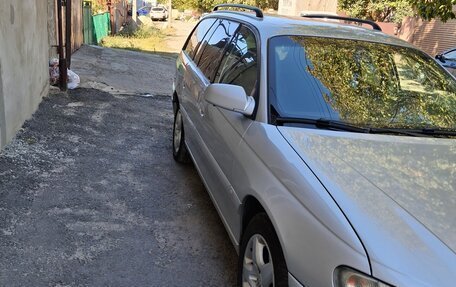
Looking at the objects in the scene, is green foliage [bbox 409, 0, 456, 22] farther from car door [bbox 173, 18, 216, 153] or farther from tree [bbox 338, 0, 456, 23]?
tree [bbox 338, 0, 456, 23]

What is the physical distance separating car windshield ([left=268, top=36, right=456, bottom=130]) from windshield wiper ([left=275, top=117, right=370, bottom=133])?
0.04 m

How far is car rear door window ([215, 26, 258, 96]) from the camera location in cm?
338

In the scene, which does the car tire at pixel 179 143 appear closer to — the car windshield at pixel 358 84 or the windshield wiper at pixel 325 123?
the car windshield at pixel 358 84

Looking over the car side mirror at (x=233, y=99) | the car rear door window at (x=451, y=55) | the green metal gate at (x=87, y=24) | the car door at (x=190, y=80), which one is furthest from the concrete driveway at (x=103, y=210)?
the green metal gate at (x=87, y=24)

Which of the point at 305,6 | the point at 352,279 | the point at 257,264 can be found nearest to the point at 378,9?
the point at 305,6

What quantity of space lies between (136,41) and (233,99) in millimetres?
20724

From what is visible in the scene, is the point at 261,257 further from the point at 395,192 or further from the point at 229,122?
the point at 229,122

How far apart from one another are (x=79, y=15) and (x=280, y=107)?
1359 centimetres

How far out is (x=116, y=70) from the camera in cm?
1148

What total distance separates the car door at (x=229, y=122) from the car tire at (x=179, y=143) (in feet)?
3.72

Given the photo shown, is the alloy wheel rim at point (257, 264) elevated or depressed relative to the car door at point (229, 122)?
depressed

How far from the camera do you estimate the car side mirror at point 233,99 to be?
3.00 meters

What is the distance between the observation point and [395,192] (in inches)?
86.4

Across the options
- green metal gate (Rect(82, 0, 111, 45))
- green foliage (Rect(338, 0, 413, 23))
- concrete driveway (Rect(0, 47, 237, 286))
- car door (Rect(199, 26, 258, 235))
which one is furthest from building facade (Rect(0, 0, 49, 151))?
green foliage (Rect(338, 0, 413, 23))
